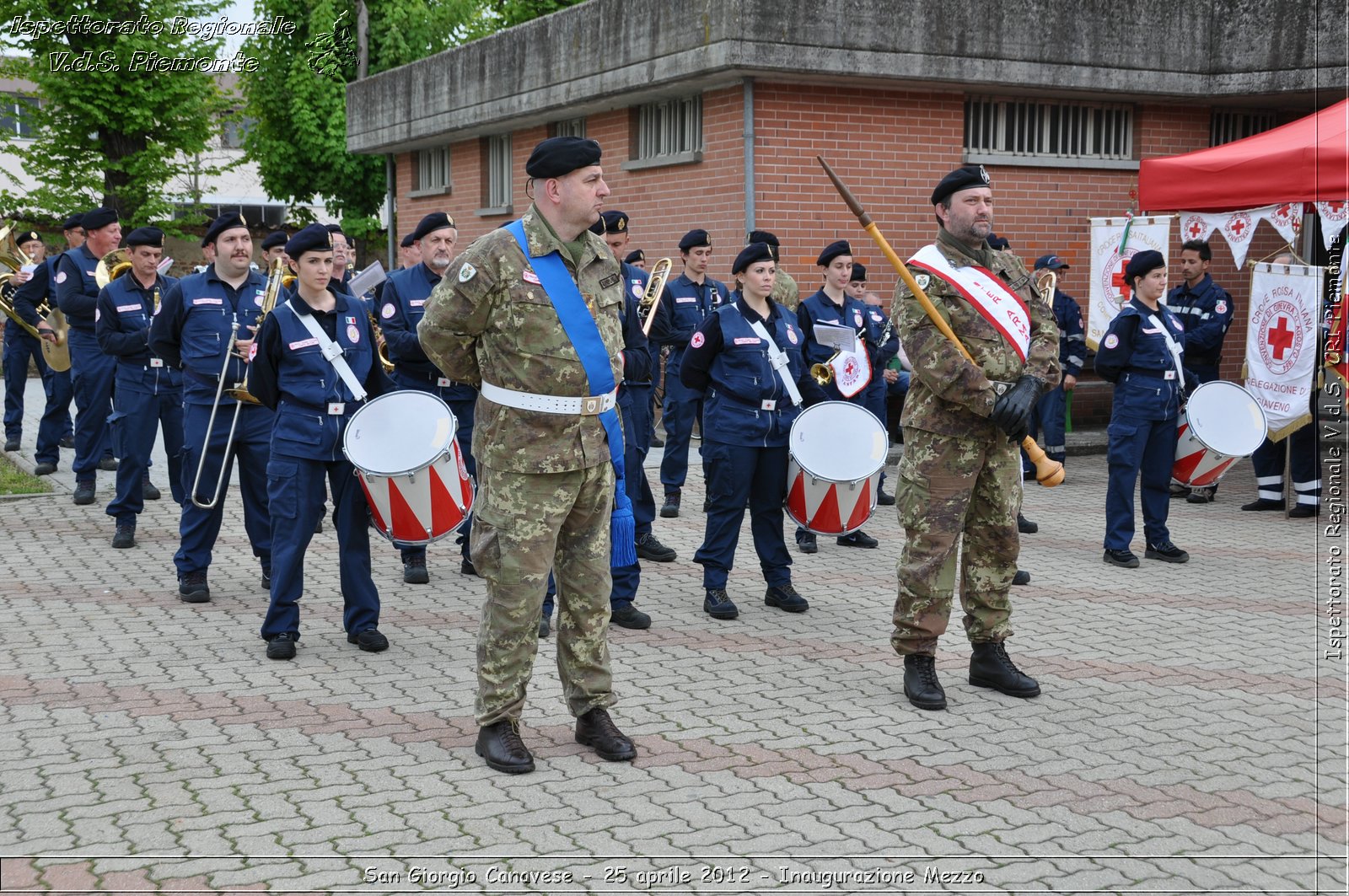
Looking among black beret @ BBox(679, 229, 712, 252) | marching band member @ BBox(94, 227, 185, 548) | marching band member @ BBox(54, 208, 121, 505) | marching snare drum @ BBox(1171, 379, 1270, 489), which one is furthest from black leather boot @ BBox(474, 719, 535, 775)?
marching band member @ BBox(54, 208, 121, 505)

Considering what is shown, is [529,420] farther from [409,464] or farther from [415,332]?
[415,332]

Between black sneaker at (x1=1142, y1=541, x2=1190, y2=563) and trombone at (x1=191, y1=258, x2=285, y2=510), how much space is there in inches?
234

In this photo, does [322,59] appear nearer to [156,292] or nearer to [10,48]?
[10,48]

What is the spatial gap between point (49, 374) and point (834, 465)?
9.01 metres

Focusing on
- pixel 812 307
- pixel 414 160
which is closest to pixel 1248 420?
pixel 812 307

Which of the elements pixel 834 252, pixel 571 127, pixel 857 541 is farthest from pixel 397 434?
pixel 571 127

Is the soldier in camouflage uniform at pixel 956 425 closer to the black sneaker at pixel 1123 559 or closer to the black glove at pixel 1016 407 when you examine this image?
the black glove at pixel 1016 407

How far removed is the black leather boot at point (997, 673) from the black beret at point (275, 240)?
4.45m

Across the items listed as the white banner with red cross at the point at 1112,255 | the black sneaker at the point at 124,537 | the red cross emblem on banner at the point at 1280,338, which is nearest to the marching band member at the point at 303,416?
the black sneaker at the point at 124,537

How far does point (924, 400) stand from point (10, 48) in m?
21.1

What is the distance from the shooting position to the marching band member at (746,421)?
7234 millimetres

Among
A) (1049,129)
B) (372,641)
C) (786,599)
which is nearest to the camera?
(372,641)

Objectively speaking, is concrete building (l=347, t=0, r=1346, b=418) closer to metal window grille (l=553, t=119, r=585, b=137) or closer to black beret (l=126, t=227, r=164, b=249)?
metal window grille (l=553, t=119, r=585, b=137)

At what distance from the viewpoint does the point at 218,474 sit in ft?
24.4
